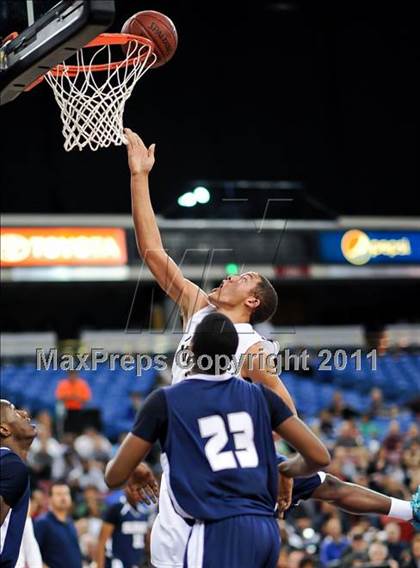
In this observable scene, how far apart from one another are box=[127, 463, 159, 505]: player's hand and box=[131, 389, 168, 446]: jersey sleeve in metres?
0.30

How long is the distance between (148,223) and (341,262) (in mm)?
13453

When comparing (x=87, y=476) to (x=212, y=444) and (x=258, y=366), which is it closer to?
(x=258, y=366)

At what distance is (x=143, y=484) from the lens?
4305mm

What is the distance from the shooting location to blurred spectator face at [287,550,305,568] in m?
8.50

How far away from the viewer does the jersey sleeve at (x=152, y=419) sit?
13.0 ft

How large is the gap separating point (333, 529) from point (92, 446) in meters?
3.53

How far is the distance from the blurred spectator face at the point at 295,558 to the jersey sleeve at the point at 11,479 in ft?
14.0

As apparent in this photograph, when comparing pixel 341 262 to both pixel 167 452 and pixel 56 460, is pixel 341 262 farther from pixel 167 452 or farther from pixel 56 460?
pixel 167 452

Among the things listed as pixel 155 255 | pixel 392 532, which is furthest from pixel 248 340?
pixel 392 532

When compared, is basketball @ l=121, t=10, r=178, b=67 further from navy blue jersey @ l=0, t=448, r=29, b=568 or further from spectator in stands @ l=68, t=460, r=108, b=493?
spectator in stands @ l=68, t=460, r=108, b=493

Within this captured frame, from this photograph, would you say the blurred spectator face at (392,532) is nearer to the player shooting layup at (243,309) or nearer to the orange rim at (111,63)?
the player shooting layup at (243,309)

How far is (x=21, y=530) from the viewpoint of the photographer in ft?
16.0

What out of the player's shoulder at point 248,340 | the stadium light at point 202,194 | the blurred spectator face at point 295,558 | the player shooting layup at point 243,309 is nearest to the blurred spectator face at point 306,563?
the blurred spectator face at point 295,558

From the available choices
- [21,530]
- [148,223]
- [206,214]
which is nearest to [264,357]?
[148,223]
